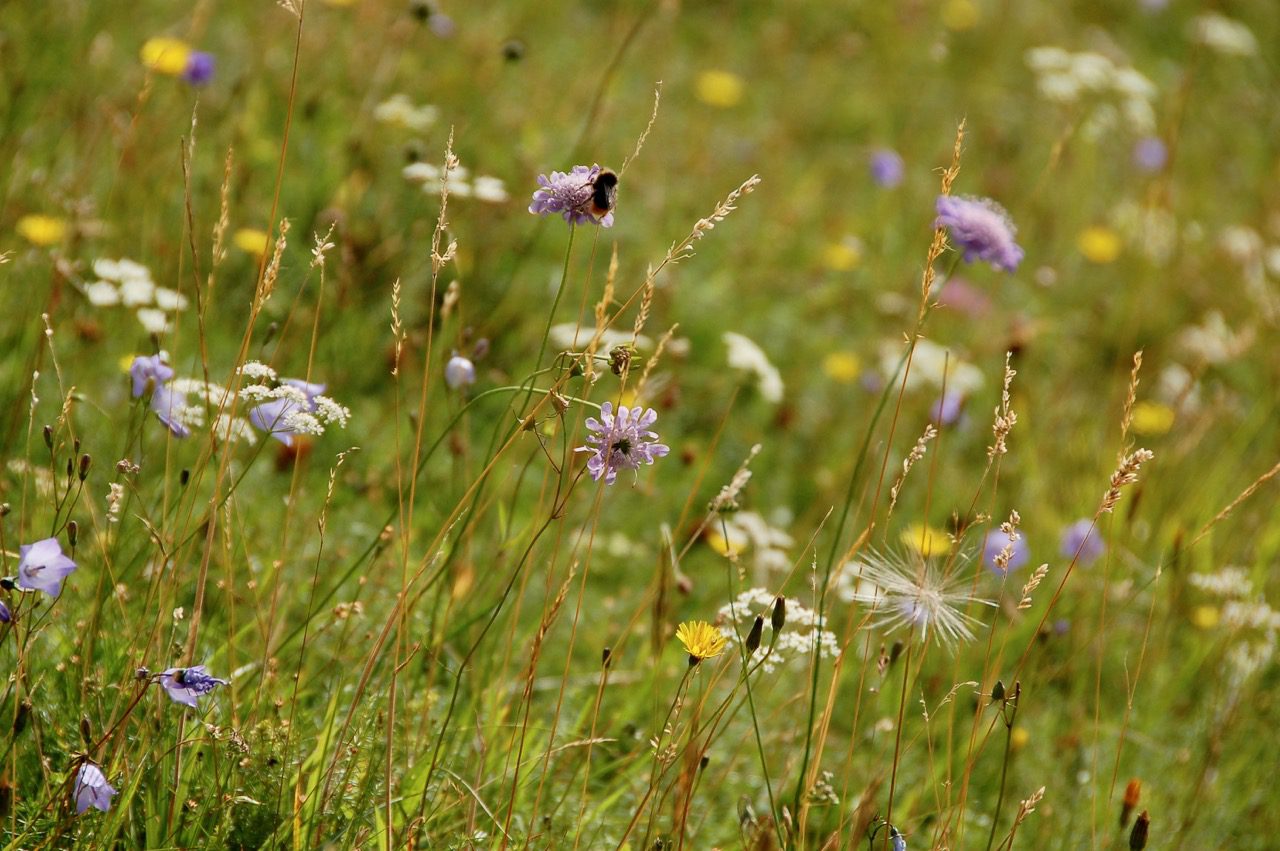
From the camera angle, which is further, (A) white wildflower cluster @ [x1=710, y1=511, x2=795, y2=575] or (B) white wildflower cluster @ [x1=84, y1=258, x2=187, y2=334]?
(A) white wildflower cluster @ [x1=710, y1=511, x2=795, y2=575]

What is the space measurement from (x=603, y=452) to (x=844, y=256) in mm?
2752

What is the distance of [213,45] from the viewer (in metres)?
3.96

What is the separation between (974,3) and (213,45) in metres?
4.47

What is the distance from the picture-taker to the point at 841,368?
3.70 m

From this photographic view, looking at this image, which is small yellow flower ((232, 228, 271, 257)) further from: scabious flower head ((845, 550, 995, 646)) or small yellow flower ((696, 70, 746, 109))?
small yellow flower ((696, 70, 746, 109))

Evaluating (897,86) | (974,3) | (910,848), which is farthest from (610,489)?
(974,3)

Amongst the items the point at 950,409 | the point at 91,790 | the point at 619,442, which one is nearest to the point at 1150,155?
the point at 950,409

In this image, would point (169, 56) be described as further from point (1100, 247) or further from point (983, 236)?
point (1100, 247)

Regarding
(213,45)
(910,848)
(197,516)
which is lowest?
(910,848)

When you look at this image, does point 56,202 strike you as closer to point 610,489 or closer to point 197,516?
point 197,516

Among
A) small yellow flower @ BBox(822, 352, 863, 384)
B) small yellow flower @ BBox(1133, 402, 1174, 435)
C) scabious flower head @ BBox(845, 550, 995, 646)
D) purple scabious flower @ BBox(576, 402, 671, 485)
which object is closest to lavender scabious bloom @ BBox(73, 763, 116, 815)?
purple scabious flower @ BBox(576, 402, 671, 485)

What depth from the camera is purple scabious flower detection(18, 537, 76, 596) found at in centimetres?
140

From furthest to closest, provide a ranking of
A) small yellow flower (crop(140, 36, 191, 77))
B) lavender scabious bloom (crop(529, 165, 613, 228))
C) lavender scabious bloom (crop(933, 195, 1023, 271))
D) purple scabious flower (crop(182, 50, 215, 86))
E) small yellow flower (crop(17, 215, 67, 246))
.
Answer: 1. small yellow flower (crop(140, 36, 191, 77))
2. purple scabious flower (crop(182, 50, 215, 86))
3. small yellow flower (crop(17, 215, 67, 246))
4. lavender scabious bloom (crop(933, 195, 1023, 271))
5. lavender scabious bloom (crop(529, 165, 613, 228))

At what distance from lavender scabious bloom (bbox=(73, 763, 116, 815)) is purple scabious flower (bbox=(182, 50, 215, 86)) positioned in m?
2.08
